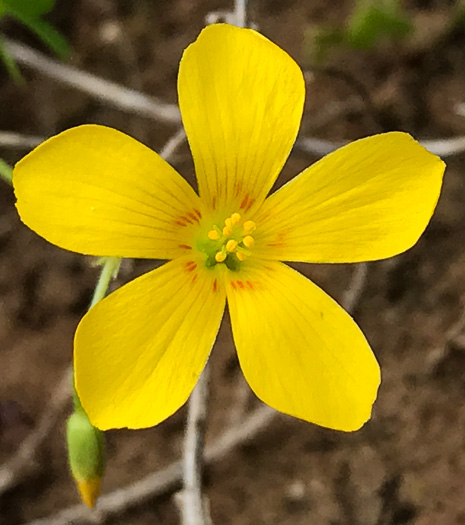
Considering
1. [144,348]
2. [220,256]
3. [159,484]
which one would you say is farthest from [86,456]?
[159,484]

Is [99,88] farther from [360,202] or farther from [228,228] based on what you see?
[360,202]

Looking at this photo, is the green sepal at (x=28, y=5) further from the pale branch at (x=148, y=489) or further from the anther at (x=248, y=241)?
the pale branch at (x=148, y=489)

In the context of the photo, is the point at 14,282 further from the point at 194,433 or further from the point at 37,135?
the point at 194,433

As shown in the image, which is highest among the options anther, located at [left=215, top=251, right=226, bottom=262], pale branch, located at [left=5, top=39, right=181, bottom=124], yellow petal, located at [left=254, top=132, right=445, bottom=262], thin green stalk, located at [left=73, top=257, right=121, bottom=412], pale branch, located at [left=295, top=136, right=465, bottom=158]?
yellow petal, located at [left=254, top=132, right=445, bottom=262]

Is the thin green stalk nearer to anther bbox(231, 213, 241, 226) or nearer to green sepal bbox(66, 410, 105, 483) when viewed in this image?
green sepal bbox(66, 410, 105, 483)

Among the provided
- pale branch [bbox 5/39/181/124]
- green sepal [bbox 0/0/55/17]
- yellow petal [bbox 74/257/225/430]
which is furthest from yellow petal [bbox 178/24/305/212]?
pale branch [bbox 5/39/181/124]
